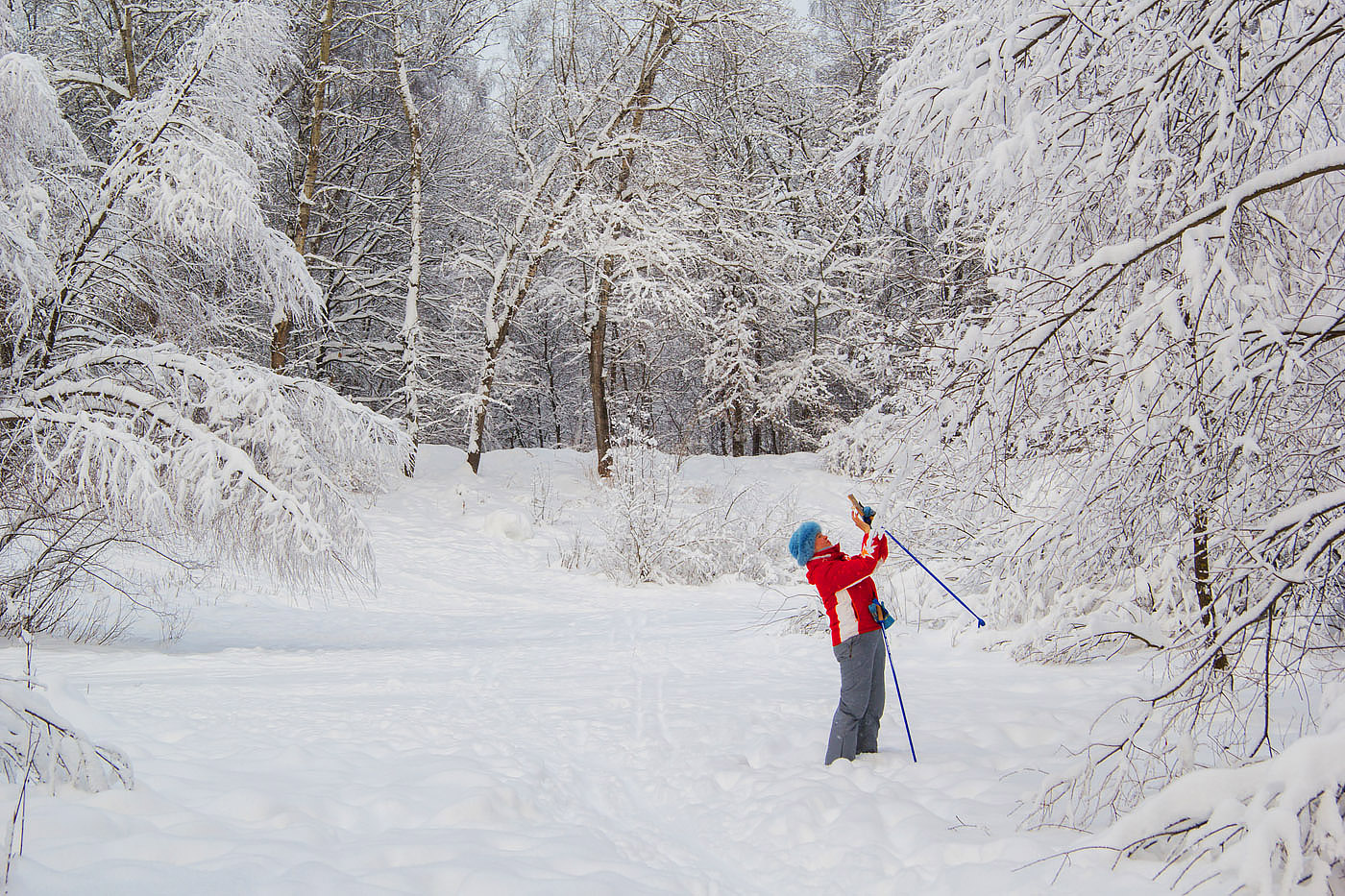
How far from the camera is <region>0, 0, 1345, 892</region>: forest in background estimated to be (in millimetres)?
2369

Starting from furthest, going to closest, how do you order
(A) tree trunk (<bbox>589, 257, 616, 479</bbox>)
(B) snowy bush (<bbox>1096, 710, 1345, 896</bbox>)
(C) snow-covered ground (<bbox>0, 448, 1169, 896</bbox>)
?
(A) tree trunk (<bbox>589, 257, 616, 479</bbox>) < (C) snow-covered ground (<bbox>0, 448, 1169, 896</bbox>) < (B) snowy bush (<bbox>1096, 710, 1345, 896</bbox>)

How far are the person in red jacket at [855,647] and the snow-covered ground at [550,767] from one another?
6.1 inches

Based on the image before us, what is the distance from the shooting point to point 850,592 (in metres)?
4.21

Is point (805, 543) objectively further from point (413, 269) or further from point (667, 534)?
point (413, 269)

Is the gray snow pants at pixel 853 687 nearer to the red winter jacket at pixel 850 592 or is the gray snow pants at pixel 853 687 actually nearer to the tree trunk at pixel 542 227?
the red winter jacket at pixel 850 592

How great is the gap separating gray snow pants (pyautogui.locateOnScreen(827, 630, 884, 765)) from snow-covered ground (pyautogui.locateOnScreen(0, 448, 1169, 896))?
0.34ft

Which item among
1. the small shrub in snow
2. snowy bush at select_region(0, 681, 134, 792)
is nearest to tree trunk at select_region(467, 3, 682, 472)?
the small shrub in snow

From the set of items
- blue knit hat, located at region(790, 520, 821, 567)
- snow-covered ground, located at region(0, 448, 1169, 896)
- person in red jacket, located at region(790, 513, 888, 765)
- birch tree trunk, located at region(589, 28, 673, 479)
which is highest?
birch tree trunk, located at region(589, 28, 673, 479)

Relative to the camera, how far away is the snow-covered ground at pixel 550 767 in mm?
2627

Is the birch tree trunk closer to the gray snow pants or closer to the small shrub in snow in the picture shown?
the small shrub in snow

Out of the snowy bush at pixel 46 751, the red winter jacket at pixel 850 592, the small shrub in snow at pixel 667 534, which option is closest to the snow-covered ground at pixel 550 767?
the snowy bush at pixel 46 751

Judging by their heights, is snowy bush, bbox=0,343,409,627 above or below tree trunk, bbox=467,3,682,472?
below

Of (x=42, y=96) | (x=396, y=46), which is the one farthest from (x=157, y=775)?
(x=396, y=46)

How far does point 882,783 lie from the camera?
12.6ft
